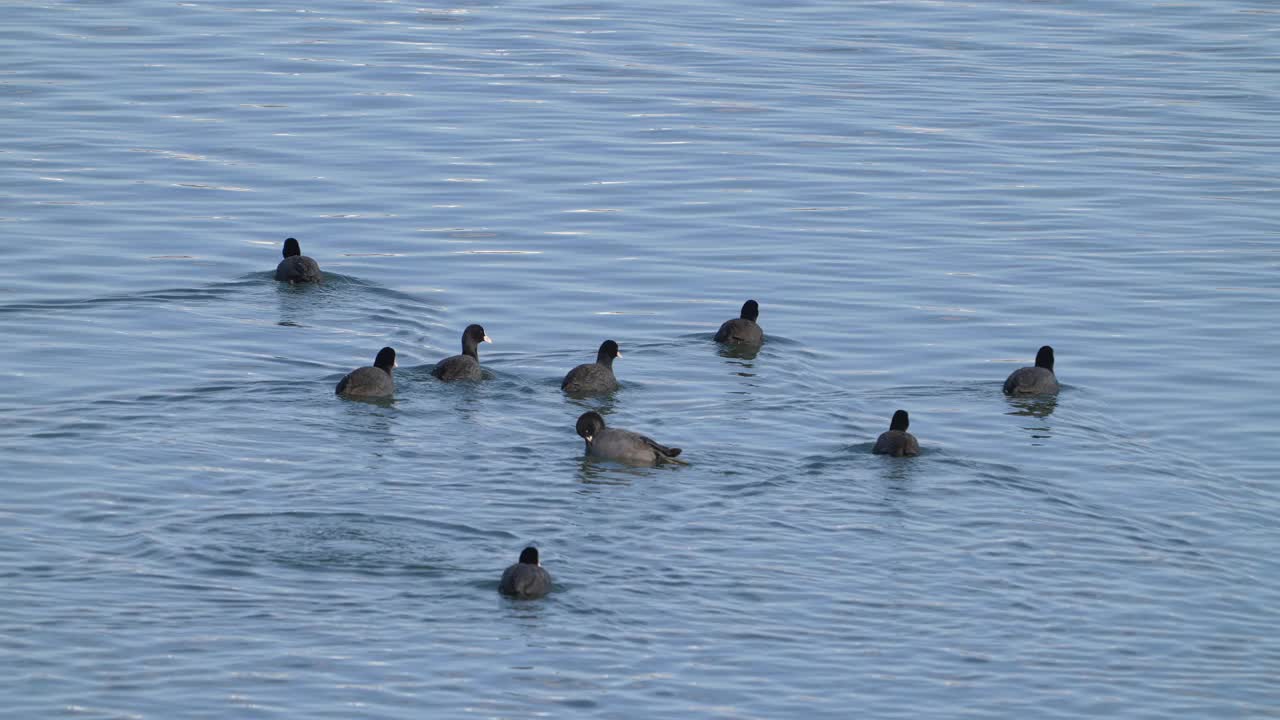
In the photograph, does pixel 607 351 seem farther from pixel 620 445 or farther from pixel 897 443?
pixel 897 443

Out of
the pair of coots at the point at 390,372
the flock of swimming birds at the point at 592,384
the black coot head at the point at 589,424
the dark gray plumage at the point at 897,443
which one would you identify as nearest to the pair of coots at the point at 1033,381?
the flock of swimming birds at the point at 592,384

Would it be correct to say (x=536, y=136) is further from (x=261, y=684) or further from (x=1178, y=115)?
(x=261, y=684)

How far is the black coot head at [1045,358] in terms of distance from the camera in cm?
2375

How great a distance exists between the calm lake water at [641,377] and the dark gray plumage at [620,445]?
0.27 metres

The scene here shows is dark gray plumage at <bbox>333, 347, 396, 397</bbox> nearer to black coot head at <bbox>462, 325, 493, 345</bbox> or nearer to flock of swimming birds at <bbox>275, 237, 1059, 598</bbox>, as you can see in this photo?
flock of swimming birds at <bbox>275, 237, 1059, 598</bbox>

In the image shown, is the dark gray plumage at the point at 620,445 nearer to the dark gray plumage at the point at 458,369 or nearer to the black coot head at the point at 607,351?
the dark gray plumage at the point at 458,369

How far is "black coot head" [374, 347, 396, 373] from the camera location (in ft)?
73.5

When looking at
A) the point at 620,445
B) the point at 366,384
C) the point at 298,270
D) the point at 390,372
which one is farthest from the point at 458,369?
the point at 298,270

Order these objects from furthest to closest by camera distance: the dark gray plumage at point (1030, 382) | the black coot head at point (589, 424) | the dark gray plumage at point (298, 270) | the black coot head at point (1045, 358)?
the dark gray plumage at point (298, 270)
the black coot head at point (1045, 358)
the dark gray plumage at point (1030, 382)
the black coot head at point (589, 424)

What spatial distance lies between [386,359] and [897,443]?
19.7ft

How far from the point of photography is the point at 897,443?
806 inches

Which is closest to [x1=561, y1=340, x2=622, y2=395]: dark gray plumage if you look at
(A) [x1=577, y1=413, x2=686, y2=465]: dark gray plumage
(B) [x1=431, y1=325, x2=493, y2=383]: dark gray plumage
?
(B) [x1=431, y1=325, x2=493, y2=383]: dark gray plumage

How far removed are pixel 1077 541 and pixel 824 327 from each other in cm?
828

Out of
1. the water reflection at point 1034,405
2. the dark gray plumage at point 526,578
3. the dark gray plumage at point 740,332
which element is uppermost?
the dark gray plumage at point 740,332
